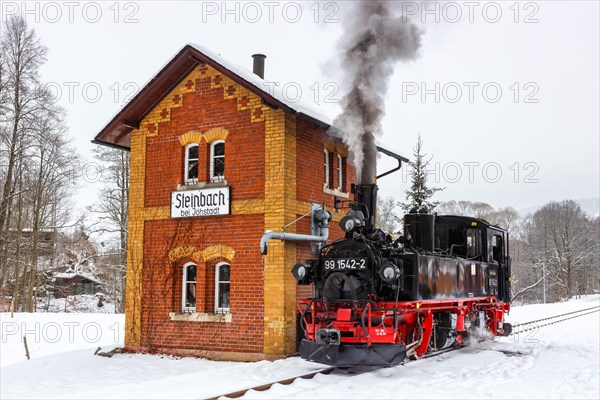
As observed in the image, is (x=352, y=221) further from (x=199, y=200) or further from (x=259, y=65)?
(x=259, y=65)

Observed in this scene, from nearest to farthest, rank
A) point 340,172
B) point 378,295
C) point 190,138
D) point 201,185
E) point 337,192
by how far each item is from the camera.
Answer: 1. point 378,295
2. point 201,185
3. point 190,138
4. point 337,192
5. point 340,172

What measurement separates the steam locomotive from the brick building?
141 centimetres

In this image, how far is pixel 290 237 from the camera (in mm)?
10781

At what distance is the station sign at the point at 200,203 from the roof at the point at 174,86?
2.06 m

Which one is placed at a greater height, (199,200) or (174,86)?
(174,86)

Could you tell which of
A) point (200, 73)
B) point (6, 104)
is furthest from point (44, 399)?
point (6, 104)

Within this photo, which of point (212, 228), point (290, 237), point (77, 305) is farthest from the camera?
point (77, 305)

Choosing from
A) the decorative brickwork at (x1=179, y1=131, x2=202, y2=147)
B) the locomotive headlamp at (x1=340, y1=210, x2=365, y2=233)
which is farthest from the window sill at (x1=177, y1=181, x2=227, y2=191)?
the locomotive headlamp at (x1=340, y1=210, x2=365, y2=233)

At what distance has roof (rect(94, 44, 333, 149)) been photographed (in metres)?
11.1

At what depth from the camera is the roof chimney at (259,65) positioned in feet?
47.1

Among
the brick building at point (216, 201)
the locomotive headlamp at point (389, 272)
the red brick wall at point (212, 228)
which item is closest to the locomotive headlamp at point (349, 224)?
the locomotive headlamp at point (389, 272)

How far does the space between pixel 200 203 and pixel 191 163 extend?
110cm

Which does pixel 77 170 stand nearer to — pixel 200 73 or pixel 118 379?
pixel 200 73

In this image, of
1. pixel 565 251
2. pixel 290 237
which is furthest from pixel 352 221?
pixel 565 251
